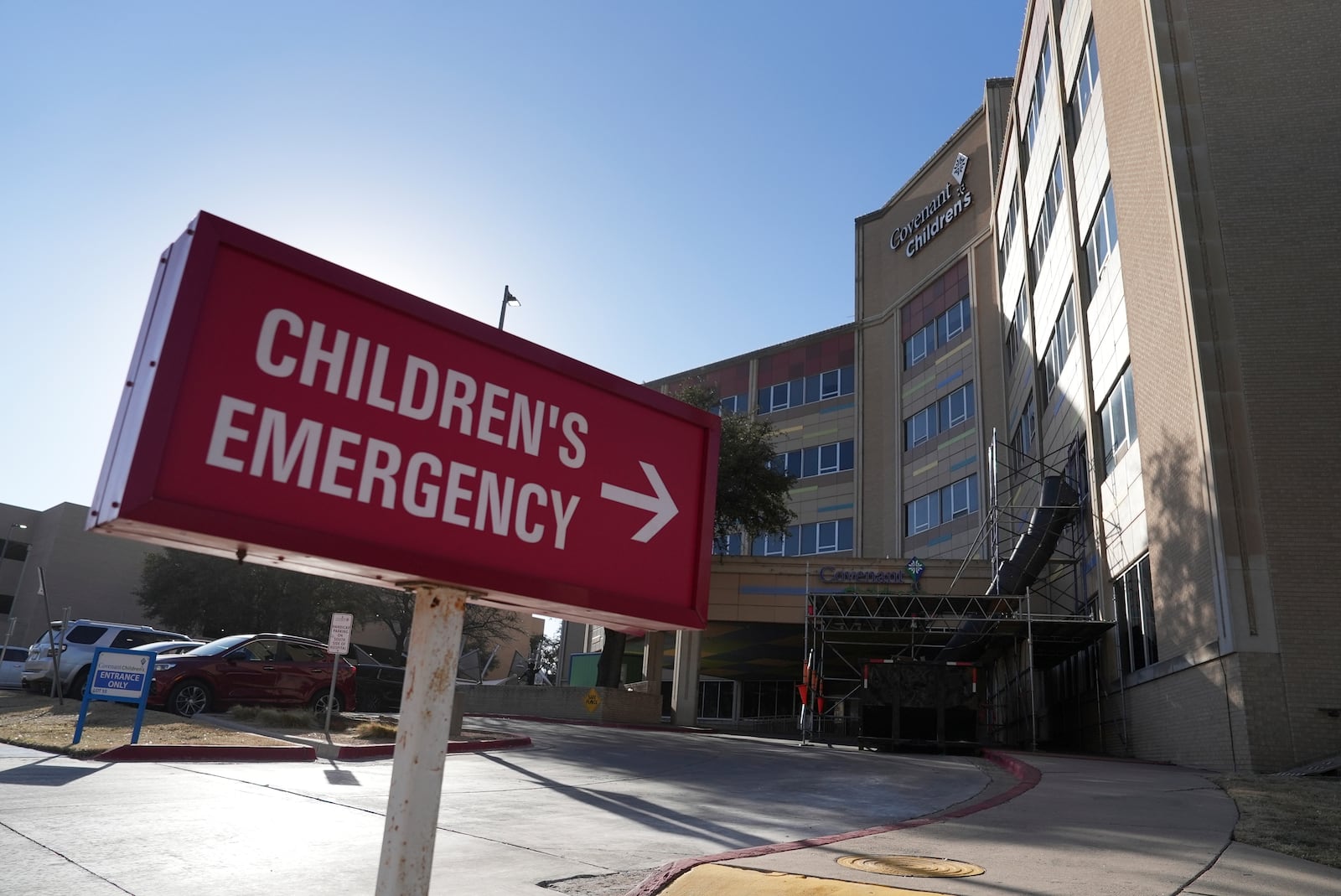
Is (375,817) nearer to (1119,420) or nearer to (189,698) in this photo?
(189,698)

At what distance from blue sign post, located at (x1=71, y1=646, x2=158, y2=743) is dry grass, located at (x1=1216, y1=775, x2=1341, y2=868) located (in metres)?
12.1

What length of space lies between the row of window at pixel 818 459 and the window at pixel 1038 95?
1734 cm

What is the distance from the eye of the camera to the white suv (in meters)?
18.3

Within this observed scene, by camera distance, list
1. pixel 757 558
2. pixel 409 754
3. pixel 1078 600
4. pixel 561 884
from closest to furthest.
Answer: pixel 409 754, pixel 561 884, pixel 1078 600, pixel 757 558

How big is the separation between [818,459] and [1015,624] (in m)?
23.3

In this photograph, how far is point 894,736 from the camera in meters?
20.2

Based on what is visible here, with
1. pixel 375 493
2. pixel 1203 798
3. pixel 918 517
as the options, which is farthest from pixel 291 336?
pixel 918 517

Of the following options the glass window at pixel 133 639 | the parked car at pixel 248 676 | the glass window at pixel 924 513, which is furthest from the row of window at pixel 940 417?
the glass window at pixel 133 639

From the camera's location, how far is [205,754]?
11.2 m

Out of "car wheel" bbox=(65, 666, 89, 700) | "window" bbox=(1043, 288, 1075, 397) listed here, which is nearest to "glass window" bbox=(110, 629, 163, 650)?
"car wheel" bbox=(65, 666, 89, 700)

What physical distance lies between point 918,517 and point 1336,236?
25719mm

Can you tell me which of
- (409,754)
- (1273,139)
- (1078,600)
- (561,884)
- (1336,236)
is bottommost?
(561,884)

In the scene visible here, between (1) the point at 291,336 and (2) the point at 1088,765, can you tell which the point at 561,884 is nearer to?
(1) the point at 291,336

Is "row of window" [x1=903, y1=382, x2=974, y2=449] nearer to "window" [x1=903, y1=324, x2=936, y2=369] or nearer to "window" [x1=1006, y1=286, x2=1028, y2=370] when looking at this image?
"window" [x1=1006, y1=286, x2=1028, y2=370]
